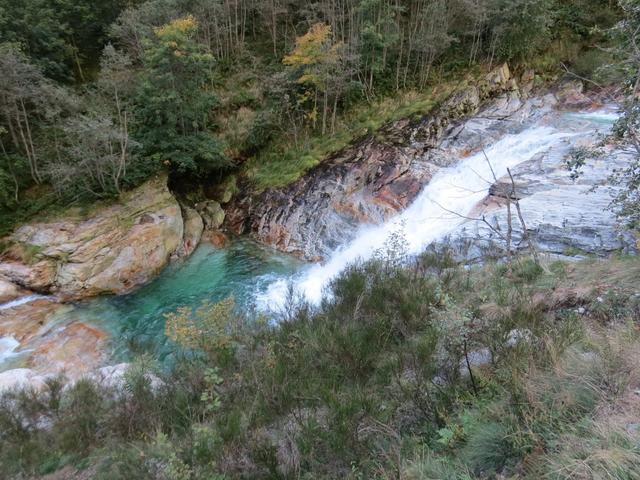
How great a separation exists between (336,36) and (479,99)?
6.76 meters

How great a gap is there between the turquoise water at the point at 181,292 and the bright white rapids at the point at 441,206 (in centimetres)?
79

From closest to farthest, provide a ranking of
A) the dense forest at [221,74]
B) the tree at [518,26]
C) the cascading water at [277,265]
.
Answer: the cascading water at [277,265]
the dense forest at [221,74]
the tree at [518,26]

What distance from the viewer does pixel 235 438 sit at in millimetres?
3365

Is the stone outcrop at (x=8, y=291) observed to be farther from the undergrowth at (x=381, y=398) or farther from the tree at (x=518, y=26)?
the tree at (x=518, y=26)

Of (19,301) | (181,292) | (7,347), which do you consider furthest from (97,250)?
(7,347)

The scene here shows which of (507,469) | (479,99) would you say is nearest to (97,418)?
(507,469)

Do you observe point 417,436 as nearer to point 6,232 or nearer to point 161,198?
point 161,198

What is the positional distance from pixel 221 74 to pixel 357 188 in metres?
9.18

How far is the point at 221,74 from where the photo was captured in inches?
690

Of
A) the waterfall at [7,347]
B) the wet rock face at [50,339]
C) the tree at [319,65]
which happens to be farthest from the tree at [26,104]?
the tree at [319,65]

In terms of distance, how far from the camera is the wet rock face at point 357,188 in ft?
42.2

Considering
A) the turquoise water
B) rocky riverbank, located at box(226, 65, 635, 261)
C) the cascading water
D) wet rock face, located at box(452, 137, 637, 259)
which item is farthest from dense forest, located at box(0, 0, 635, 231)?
wet rock face, located at box(452, 137, 637, 259)

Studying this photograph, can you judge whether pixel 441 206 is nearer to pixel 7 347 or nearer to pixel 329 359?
pixel 329 359

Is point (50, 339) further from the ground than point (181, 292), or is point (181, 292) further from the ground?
point (50, 339)
